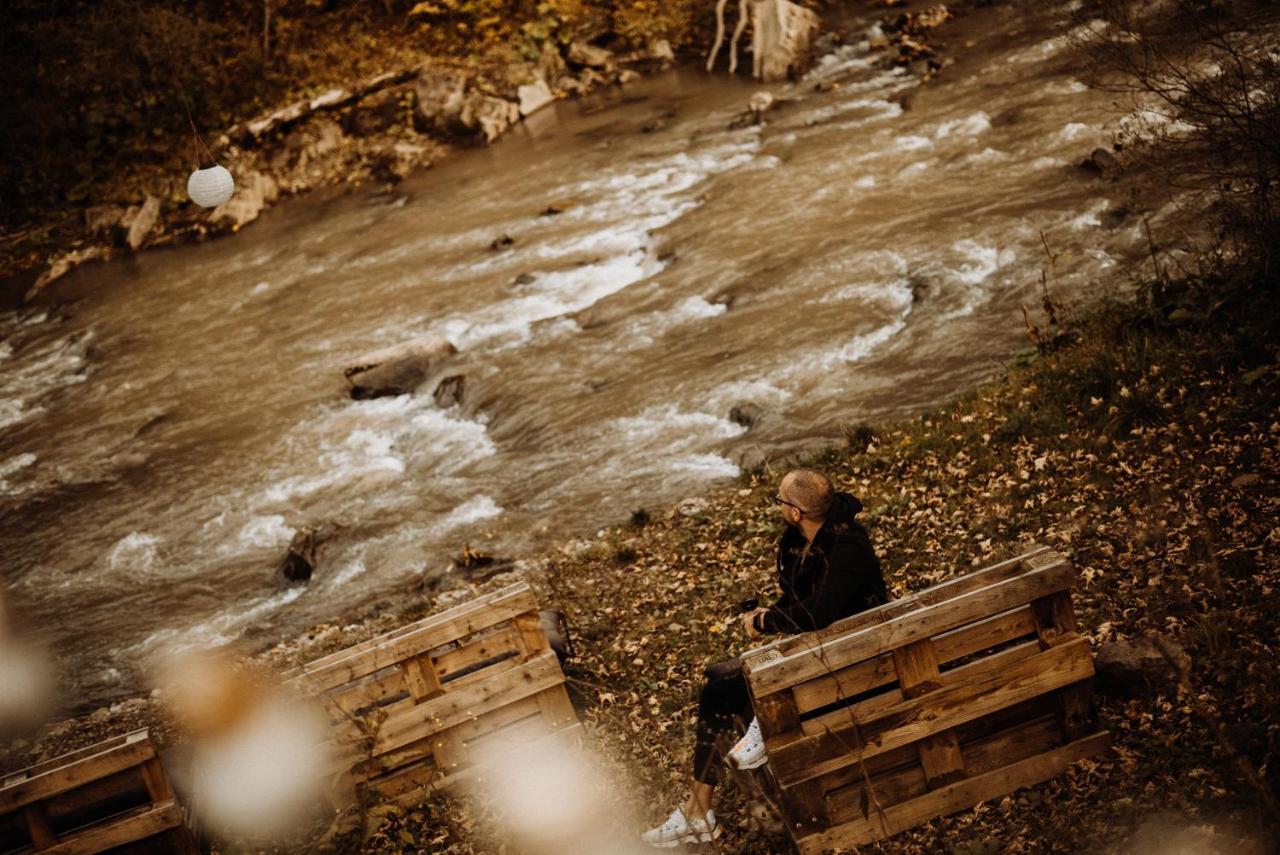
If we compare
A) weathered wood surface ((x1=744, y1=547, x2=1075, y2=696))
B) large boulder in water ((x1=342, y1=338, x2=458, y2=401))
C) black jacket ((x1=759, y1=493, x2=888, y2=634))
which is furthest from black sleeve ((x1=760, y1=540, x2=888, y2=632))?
large boulder in water ((x1=342, y1=338, x2=458, y2=401))

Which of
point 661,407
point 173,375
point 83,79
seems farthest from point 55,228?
point 661,407

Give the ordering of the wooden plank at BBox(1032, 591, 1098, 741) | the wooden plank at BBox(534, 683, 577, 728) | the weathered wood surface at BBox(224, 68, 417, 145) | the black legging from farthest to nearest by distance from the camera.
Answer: the weathered wood surface at BBox(224, 68, 417, 145), the wooden plank at BBox(534, 683, 577, 728), the black legging, the wooden plank at BBox(1032, 591, 1098, 741)

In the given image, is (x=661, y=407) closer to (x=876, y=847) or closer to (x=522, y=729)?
(x=522, y=729)

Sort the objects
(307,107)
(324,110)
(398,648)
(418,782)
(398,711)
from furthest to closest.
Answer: (324,110)
(307,107)
(418,782)
(398,711)
(398,648)

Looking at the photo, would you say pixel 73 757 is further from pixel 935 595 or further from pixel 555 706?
pixel 935 595

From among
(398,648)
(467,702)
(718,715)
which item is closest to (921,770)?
(718,715)

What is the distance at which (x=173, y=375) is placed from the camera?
18922 mm

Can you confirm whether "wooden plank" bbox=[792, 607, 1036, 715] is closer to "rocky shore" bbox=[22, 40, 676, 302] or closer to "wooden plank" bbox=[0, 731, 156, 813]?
"wooden plank" bbox=[0, 731, 156, 813]

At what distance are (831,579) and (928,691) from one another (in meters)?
0.78

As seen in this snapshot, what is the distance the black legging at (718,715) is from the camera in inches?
231

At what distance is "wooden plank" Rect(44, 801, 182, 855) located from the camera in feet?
19.5

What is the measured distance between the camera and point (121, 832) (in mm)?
5969

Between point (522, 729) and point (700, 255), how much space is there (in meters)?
11.9

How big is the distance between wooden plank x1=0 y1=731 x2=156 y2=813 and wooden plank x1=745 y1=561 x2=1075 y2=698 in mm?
3749
